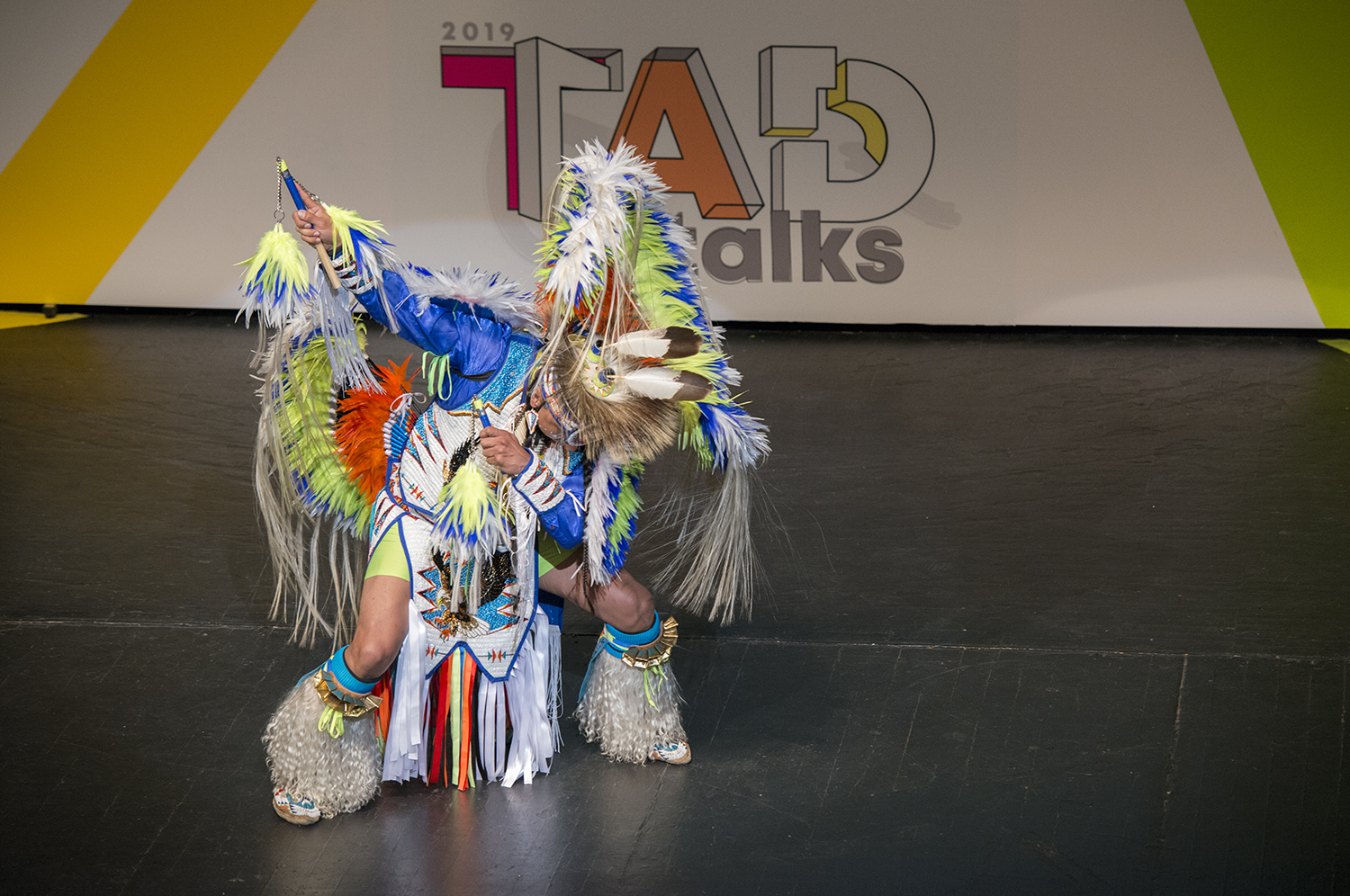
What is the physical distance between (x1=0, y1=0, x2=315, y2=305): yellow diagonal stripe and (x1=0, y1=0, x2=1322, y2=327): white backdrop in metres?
0.13

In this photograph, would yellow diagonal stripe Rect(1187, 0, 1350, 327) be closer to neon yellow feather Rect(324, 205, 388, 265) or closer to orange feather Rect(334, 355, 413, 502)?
orange feather Rect(334, 355, 413, 502)

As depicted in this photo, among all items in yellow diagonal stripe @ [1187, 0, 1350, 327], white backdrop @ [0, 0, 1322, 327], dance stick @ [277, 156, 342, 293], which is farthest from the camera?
white backdrop @ [0, 0, 1322, 327]

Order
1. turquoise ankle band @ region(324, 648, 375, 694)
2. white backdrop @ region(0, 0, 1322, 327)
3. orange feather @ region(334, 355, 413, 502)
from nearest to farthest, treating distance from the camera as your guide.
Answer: turquoise ankle band @ region(324, 648, 375, 694) → orange feather @ region(334, 355, 413, 502) → white backdrop @ region(0, 0, 1322, 327)

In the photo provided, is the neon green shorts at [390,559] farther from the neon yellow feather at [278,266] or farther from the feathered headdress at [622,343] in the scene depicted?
the neon yellow feather at [278,266]

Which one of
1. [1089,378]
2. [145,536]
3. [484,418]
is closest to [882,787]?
[484,418]

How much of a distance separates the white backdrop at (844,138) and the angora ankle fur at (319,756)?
4.12 meters

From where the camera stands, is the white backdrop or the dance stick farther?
the white backdrop

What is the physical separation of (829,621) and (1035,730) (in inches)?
28.8

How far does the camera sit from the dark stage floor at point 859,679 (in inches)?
97.8

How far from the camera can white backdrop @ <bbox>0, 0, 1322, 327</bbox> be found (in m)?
6.59

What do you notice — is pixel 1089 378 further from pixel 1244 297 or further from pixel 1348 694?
pixel 1348 694

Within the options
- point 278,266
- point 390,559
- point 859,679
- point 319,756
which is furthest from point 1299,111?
point 319,756

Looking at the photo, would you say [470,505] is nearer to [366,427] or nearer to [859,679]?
[366,427]

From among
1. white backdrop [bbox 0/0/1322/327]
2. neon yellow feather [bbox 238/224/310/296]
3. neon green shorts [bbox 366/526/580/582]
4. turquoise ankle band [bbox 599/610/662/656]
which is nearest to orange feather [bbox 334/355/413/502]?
neon green shorts [bbox 366/526/580/582]
